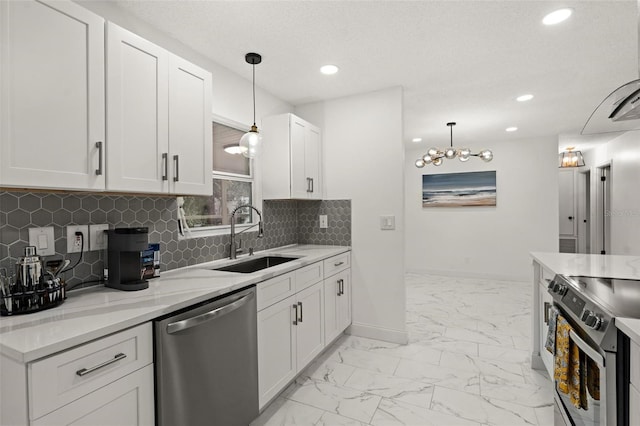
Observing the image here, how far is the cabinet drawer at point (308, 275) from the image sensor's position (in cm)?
239

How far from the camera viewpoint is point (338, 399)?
7.32 feet

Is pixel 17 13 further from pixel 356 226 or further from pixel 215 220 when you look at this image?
pixel 356 226

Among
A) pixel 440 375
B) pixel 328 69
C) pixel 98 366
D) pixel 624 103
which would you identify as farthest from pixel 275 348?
pixel 624 103

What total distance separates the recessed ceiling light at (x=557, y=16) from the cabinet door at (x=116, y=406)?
9.56ft

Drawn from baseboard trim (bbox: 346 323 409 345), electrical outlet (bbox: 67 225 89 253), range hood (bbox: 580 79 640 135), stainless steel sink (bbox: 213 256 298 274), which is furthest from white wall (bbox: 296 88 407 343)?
electrical outlet (bbox: 67 225 89 253)

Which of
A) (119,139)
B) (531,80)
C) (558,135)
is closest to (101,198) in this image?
(119,139)

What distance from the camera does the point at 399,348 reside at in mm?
3043

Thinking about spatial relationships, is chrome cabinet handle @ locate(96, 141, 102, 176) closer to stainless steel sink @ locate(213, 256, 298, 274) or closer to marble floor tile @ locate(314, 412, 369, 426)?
stainless steel sink @ locate(213, 256, 298, 274)

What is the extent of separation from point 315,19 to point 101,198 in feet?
5.46

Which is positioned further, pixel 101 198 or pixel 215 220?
pixel 215 220

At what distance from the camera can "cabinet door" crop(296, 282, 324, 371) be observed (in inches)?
93.8

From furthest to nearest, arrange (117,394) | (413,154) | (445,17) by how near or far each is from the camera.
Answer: (413,154)
(445,17)
(117,394)

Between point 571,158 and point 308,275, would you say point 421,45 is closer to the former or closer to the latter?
point 308,275

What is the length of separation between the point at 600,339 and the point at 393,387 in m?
1.51
